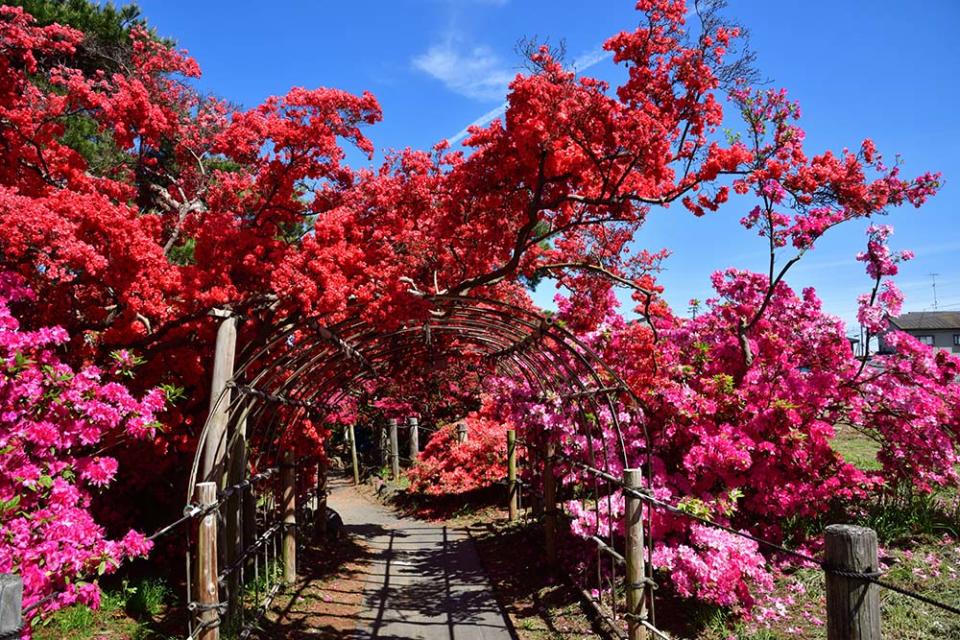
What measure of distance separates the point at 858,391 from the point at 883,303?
100 cm

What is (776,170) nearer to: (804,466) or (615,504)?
→ (804,466)

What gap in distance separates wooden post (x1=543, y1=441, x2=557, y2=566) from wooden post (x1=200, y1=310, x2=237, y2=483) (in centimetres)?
410

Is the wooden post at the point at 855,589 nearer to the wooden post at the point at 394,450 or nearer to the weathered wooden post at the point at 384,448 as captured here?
the wooden post at the point at 394,450

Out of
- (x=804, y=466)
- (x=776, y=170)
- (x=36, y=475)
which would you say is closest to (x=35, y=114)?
(x=36, y=475)

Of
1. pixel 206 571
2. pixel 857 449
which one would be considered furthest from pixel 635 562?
pixel 857 449

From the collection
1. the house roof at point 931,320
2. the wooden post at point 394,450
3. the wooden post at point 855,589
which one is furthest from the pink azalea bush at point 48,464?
the house roof at point 931,320

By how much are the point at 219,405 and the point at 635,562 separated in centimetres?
352

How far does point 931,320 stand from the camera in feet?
134

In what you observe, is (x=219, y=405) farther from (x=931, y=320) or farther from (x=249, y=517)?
(x=931, y=320)

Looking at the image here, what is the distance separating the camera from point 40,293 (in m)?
4.89

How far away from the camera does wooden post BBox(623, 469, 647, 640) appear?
14.5 ft

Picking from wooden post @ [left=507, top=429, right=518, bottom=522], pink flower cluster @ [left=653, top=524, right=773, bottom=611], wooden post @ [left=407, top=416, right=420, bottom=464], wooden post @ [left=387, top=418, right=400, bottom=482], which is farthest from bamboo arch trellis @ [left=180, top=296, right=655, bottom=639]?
wooden post @ [left=407, top=416, right=420, bottom=464]

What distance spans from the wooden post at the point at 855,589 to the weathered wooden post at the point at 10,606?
2489 millimetres

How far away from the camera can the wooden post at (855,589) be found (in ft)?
6.20
